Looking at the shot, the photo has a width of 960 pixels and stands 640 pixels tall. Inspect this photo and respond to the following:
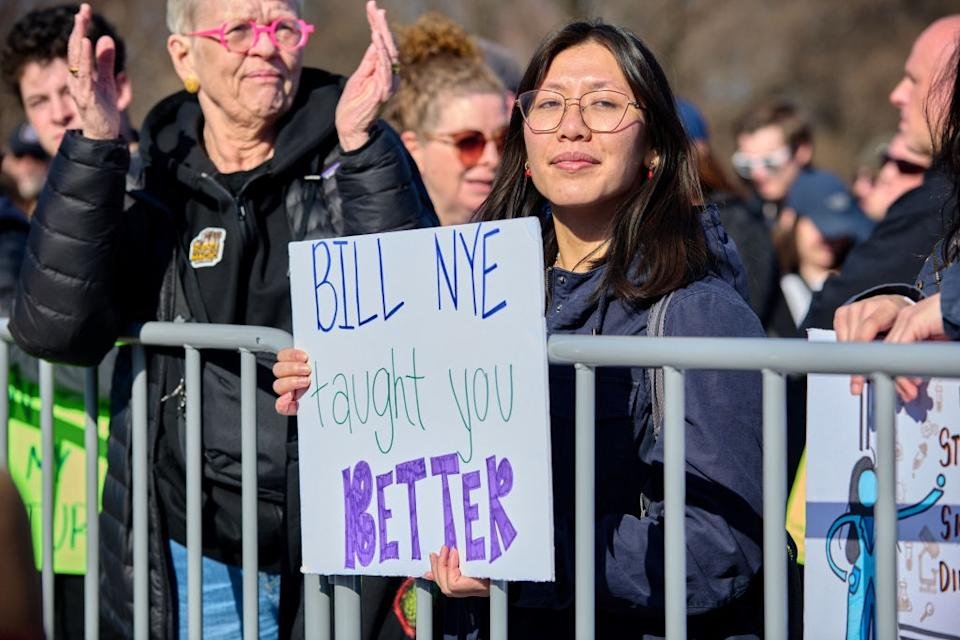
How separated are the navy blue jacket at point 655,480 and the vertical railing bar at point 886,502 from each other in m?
0.32

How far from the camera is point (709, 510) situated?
9.41 feet

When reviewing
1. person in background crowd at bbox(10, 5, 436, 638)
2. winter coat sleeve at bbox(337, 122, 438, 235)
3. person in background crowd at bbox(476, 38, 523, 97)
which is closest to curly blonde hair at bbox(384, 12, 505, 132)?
person in background crowd at bbox(476, 38, 523, 97)

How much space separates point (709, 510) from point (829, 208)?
4.86 meters

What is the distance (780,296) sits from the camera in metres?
6.34

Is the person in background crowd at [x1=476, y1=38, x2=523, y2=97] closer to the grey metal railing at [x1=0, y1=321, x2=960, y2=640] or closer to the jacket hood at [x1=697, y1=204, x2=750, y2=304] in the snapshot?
the grey metal railing at [x1=0, y1=321, x2=960, y2=640]

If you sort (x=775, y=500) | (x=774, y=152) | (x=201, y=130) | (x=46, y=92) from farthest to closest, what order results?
(x=774, y=152), (x=46, y=92), (x=201, y=130), (x=775, y=500)

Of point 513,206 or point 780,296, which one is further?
point 780,296

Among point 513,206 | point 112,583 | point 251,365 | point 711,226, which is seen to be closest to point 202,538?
point 112,583

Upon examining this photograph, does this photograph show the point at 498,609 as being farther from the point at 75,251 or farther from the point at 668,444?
the point at 75,251

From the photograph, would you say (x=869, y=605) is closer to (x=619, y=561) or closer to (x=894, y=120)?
(x=619, y=561)

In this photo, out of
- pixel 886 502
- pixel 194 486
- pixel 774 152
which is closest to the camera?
pixel 886 502

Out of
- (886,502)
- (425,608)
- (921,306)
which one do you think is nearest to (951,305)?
(921,306)

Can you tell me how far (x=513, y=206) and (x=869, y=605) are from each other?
120cm

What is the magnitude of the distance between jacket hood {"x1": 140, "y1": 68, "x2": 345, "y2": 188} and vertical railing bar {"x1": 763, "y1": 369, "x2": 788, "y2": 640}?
1.60 metres
